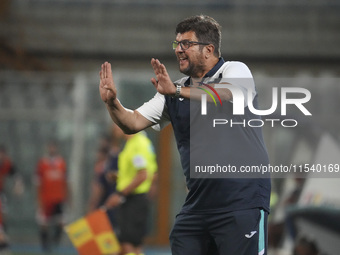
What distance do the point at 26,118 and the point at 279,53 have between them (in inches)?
257

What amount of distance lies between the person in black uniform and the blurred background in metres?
3.64

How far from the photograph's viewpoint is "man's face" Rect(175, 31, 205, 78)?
15.3 ft

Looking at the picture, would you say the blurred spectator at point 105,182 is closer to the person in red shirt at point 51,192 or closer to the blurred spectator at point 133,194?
the blurred spectator at point 133,194

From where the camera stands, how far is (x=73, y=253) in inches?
506

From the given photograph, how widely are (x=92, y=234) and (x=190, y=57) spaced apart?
12.7 feet

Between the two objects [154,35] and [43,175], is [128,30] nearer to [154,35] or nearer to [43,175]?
[154,35]

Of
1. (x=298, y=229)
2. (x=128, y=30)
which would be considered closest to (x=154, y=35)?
(x=128, y=30)

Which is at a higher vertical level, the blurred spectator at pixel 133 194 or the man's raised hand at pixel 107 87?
the man's raised hand at pixel 107 87

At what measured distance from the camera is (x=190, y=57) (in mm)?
4668

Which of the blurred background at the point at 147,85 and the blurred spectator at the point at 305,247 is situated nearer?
the blurred spectator at the point at 305,247

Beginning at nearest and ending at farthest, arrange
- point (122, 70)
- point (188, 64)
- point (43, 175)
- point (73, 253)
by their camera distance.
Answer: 1. point (188, 64)
2. point (73, 253)
3. point (43, 175)
4. point (122, 70)

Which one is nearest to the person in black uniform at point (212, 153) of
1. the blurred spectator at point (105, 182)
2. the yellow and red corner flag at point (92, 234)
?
the yellow and red corner flag at point (92, 234)

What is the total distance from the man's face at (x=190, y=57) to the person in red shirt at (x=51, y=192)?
29.9 feet

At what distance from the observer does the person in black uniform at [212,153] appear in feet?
14.9
